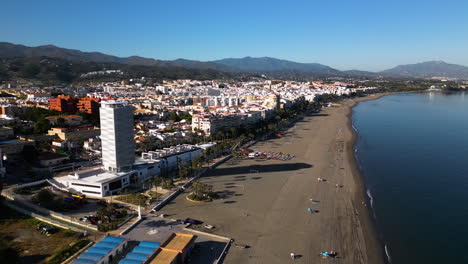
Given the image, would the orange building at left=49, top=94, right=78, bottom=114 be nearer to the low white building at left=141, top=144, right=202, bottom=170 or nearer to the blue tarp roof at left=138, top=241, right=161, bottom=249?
the low white building at left=141, top=144, right=202, bottom=170

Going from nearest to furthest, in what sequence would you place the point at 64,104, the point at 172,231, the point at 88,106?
the point at 172,231, the point at 64,104, the point at 88,106

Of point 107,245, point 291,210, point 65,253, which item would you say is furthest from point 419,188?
point 65,253

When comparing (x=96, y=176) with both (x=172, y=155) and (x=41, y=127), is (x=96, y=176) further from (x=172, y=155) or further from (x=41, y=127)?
(x=41, y=127)

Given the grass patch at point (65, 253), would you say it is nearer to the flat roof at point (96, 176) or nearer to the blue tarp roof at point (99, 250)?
the blue tarp roof at point (99, 250)

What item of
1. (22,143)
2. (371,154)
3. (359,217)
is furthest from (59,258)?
(371,154)

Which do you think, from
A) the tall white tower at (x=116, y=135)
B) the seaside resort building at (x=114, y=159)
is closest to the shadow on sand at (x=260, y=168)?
the seaside resort building at (x=114, y=159)

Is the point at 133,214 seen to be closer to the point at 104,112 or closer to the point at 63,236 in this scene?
the point at 63,236
